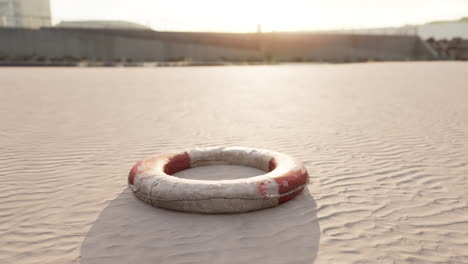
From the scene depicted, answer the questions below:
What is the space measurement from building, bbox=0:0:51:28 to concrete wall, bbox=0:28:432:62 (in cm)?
696

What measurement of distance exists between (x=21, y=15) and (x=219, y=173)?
4325cm

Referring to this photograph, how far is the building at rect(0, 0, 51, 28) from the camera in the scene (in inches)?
1501

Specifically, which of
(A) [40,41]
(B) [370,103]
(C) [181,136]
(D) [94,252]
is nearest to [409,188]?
(D) [94,252]

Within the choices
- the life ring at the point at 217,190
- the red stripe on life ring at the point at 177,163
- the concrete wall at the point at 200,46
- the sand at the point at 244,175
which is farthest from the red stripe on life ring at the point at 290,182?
the concrete wall at the point at 200,46

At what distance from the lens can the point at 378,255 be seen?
9.50ft

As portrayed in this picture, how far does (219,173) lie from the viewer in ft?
15.8

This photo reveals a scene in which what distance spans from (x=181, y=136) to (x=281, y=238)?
160 inches

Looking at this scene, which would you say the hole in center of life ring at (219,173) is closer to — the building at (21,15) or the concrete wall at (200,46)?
the concrete wall at (200,46)

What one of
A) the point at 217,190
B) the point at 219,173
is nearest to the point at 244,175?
the point at 219,173

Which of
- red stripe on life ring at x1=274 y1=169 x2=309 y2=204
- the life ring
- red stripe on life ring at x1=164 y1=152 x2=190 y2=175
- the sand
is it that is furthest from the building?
red stripe on life ring at x1=274 y1=169 x2=309 y2=204

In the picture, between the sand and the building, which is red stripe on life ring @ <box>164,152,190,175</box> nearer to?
the sand

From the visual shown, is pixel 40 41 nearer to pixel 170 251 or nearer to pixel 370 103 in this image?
pixel 370 103

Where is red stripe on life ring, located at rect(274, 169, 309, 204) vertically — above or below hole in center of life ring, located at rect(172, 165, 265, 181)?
above

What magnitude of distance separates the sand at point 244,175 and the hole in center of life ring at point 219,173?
50 mm
